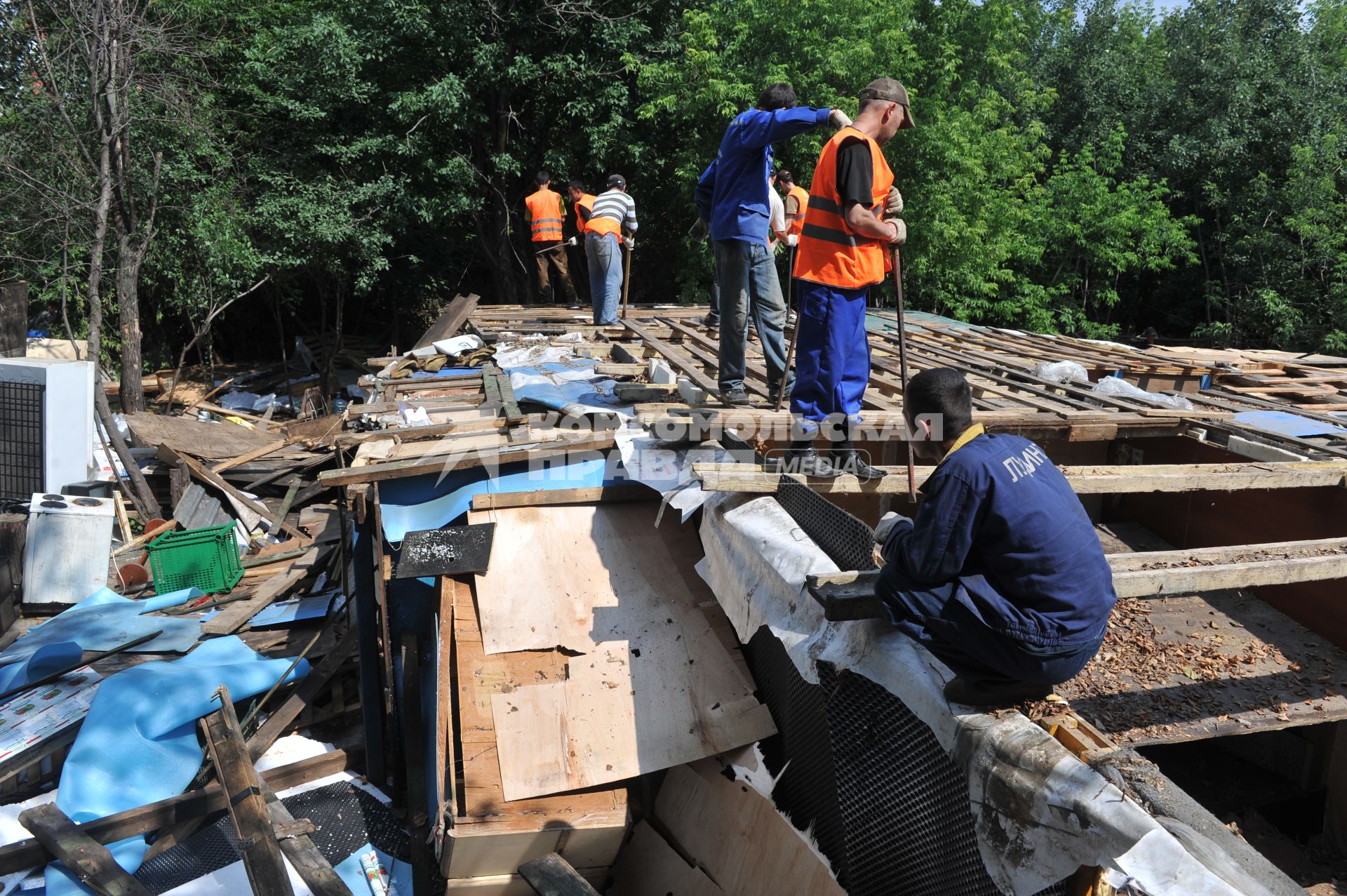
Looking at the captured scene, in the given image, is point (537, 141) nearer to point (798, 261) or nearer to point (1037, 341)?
point (1037, 341)

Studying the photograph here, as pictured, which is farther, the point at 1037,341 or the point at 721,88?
the point at 721,88

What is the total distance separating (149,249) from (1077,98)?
20262 mm

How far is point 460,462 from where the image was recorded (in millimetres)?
4812

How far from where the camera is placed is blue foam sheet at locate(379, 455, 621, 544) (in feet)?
15.6

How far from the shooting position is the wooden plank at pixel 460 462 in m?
4.62

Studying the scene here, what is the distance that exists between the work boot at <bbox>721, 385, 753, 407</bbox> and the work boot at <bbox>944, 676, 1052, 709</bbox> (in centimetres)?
287

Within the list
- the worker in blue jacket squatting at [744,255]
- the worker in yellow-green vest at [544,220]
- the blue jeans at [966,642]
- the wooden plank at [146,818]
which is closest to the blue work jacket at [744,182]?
the worker in blue jacket squatting at [744,255]

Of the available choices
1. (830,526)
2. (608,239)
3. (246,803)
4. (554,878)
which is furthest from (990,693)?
(608,239)

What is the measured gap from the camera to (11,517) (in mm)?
7609

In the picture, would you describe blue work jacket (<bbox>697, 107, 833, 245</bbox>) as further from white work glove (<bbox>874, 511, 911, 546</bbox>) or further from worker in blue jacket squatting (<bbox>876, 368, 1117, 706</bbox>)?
worker in blue jacket squatting (<bbox>876, 368, 1117, 706</bbox>)

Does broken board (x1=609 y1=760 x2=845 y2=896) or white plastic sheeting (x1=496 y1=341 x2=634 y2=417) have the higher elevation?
white plastic sheeting (x1=496 y1=341 x2=634 y2=417)

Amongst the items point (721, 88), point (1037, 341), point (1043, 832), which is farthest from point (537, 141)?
point (1043, 832)

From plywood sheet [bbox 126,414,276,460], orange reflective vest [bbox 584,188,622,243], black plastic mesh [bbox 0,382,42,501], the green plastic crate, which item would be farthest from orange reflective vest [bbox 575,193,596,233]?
black plastic mesh [bbox 0,382,42,501]

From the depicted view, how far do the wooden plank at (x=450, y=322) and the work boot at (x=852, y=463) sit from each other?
560 centimetres
